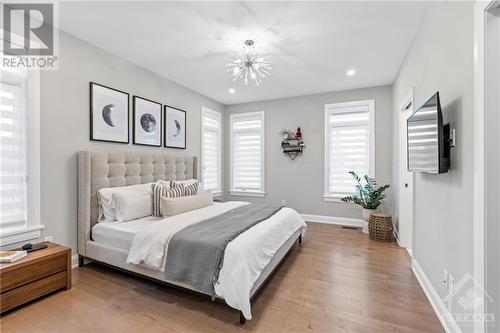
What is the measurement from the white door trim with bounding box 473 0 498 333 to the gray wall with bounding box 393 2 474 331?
0.09 meters

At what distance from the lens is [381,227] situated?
3.62m

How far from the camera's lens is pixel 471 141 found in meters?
1.39

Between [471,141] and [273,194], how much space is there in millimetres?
4021

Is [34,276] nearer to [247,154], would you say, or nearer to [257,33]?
[257,33]

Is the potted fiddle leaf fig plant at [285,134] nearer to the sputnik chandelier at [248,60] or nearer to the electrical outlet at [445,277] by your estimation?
the sputnik chandelier at [248,60]

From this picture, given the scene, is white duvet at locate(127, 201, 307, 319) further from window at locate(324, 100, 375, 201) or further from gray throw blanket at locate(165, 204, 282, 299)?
window at locate(324, 100, 375, 201)

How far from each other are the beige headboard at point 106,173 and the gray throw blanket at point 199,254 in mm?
1363

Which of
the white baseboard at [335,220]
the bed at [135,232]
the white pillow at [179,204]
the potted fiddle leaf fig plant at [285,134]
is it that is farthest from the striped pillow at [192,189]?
the white baseboard at [335,220]

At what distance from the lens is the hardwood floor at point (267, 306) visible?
5.74 feet


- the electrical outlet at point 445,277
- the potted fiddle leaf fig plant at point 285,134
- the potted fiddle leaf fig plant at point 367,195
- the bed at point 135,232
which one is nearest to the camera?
the electrical outlet at point 445,277

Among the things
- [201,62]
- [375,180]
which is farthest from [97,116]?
[375,180]

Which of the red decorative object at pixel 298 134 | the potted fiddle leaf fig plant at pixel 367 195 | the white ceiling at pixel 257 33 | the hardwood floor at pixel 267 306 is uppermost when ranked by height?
the white ceiling at pixel 257 33

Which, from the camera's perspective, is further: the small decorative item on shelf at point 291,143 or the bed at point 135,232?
the small decorative item on shelf at point 291,143

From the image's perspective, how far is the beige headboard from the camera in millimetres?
2680
